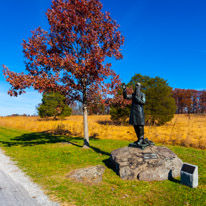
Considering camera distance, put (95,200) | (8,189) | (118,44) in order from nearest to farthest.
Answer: (95,200) → (8,189) → (118,44)

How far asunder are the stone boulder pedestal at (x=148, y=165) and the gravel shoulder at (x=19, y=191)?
297cm

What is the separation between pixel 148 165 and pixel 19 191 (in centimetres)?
449

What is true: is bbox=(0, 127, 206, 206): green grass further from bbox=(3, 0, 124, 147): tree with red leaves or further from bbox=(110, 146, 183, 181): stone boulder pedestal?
bbox=(3, 0, 124, 147): tree with red leaves

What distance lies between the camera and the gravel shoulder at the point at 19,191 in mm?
4418

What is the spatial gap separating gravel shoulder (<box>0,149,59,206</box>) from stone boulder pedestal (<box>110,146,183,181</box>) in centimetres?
297

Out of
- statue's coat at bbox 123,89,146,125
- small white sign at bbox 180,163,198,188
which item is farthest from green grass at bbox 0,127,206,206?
statue's coat at bbox 123,89,146,125

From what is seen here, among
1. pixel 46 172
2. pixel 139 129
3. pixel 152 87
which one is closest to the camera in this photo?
pixel 46 172

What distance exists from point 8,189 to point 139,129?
5.40 metres

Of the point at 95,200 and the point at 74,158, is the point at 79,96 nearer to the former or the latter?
the point at 74,158

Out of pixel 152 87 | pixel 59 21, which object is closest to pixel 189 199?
pixel 59 21

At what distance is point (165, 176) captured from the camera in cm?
619

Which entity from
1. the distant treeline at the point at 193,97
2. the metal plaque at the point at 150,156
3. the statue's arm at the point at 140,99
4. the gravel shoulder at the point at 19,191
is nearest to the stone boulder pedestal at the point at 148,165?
the metal plaque at the point at 150,156

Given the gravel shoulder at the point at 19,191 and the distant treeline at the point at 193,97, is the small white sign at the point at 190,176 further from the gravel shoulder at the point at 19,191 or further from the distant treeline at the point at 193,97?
the distant treeline at the point at 193,97

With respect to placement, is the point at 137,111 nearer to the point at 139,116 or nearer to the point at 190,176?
the point at 139,116
